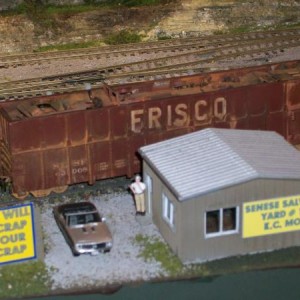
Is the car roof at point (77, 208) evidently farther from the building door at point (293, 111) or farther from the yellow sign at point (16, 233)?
the building door at point (293, 111)

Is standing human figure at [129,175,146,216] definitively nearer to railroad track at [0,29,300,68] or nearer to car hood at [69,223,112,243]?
car hood at [69,223,112,243]

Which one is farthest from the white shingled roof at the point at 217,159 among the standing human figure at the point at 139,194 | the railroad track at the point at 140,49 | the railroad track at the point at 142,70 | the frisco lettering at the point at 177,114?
the railroad track at the point at 140,49

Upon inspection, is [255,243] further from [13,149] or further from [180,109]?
[13,149]

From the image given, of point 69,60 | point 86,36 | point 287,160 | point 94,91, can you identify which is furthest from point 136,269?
point 86,36

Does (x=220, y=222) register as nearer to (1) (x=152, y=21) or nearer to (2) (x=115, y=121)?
(2) (x=115, y=121)

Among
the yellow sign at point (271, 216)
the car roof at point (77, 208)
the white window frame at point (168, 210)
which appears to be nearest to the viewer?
the yellow sign at point (271, 216)

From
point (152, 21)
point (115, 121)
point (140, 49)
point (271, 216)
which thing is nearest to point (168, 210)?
point (271, 216)

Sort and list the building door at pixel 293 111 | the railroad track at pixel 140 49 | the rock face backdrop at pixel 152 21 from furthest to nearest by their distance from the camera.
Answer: the rock face backdrop at pixel 152 21, the railroad track at pixel 140 49, the building door at pixel 293 111

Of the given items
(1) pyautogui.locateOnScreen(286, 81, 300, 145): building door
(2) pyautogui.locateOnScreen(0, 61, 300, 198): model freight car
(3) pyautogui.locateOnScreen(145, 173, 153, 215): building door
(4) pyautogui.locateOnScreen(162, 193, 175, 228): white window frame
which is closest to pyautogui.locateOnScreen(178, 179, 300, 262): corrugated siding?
(4) pyautogui.locateOnScreen(162, 193, 175, 228): white window frame
